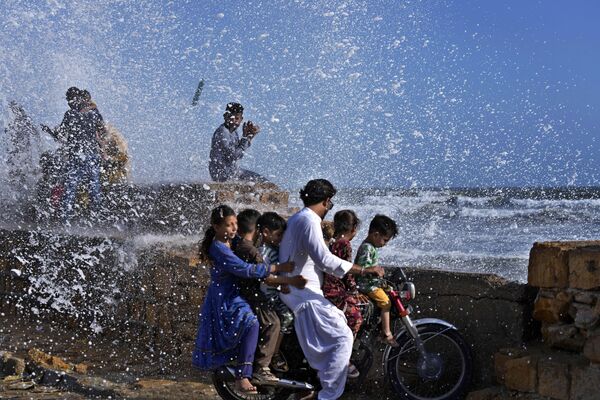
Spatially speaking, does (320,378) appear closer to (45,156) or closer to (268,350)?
(268,350)

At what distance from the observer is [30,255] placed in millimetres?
9195

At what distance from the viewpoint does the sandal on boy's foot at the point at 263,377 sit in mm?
5281

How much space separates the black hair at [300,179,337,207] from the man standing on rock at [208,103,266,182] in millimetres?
4643

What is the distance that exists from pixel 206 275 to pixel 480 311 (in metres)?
2.51

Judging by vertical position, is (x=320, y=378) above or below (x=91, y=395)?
above

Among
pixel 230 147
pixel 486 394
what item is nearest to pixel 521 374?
pixel 486 394

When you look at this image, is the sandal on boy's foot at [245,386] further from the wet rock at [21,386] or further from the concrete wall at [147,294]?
the wet rock at [21,386]

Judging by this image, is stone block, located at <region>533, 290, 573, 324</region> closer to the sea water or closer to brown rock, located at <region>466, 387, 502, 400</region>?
brown rock, located at <region>466, 387, 502, 400</region>

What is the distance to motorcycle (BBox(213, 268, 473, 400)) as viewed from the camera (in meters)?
5.40

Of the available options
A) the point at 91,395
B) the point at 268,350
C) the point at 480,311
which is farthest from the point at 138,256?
the point at 480,311

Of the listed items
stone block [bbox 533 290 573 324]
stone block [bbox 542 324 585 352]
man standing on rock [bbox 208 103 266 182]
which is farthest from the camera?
man standing on rock [bbox 208 103 266 182]

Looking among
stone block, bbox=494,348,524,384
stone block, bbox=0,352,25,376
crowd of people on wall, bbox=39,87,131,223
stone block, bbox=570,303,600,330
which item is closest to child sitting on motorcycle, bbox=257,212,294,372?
stone block, bbox=494,348,524,384

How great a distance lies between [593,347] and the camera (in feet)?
15.1

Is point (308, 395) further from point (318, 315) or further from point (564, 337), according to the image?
point (564, 337)
